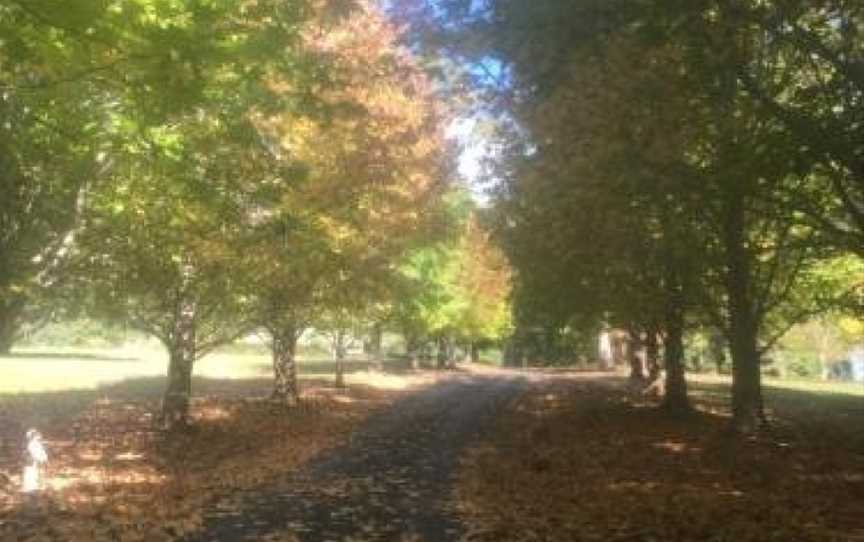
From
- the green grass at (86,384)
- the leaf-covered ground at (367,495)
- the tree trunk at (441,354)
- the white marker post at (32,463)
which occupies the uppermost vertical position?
the tree trunk at (441,354)

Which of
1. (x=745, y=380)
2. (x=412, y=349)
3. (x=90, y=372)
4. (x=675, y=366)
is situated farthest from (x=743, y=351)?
(x=412, y=349)

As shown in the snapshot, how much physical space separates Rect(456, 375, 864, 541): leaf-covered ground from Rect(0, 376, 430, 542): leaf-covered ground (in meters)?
3.61

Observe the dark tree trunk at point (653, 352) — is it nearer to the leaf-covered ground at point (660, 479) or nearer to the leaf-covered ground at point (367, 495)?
the leaf-covered ground at point (660, 479)

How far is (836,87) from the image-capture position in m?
12.0

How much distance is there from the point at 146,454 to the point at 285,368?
903cm

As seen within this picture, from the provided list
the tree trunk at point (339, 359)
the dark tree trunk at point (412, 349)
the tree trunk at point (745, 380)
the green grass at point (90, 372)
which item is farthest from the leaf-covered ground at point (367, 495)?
the dark tree trunk at point (412, 349)

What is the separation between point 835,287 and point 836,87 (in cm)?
1866

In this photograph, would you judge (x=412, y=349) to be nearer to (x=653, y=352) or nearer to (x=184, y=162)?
(x=653, y=352)

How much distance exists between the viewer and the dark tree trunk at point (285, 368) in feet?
88.3

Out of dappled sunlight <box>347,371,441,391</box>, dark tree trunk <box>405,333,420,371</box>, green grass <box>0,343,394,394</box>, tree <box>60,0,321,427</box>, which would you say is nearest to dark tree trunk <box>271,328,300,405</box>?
tree <box>60,0,321,427</box>

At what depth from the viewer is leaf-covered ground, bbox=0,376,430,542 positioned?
1181cm

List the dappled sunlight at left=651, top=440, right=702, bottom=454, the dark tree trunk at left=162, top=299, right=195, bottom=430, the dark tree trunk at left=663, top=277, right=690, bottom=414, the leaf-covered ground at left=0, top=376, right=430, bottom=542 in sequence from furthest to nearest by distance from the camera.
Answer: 1. the dark tree trunk at left=663, top=277, right=690, bottom=414
2. the dark tree trunk at left=162, top=299, right=195, bottom=430
3. the dappled sunlight at left=651, top=440, right=702, bottom=454
4. the leaf-covered ground at left=0, top=376, right=430, bottom=542

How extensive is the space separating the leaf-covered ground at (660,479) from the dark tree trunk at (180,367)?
22.5 feet

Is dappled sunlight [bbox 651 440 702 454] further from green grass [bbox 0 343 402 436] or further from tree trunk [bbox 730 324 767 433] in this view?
green grass [bbox 0 343 402 436]
